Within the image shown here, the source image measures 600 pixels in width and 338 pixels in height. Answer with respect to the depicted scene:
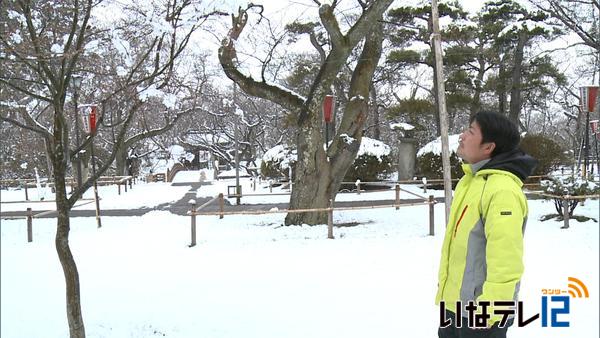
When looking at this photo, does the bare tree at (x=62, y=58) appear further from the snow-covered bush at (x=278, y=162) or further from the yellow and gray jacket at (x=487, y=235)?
the snow-covered bush at (x=278, y=162)

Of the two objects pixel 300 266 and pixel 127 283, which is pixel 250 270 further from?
pixel 127 283

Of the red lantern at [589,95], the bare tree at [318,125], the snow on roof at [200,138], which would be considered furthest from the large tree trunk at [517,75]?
the snow on roof at [200,138]

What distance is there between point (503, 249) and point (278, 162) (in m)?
18.5

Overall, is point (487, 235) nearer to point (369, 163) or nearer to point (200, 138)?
point (369, 163)

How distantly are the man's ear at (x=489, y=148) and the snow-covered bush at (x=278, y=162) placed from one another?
57.4 ft

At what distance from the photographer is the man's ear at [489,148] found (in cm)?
235

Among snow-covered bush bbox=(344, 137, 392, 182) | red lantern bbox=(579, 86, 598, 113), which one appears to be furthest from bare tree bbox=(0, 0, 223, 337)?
snow-covered bush bbox=(344, 137, 392, 182)

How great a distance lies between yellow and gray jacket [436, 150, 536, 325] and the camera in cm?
207

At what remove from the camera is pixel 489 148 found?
92.6 inches

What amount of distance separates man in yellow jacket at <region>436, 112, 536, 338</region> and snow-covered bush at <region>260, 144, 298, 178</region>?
1745 centimetres

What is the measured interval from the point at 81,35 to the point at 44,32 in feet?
2.03

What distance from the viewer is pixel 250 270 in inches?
276

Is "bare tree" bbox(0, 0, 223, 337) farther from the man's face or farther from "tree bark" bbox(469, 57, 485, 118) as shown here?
"tree bark" bbox(469, 57, 485, 118)

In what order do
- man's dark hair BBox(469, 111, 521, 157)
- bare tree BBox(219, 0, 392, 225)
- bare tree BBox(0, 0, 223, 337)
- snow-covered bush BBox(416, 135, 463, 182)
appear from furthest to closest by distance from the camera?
snow-covered bush BBox(416, 135, 463, 182) < bare tree BBox(219, 0, 392, 225) < bare tree BBox(0, 0, 223, 337) < man's dark hair BBox(469, 111, 521, 157)
